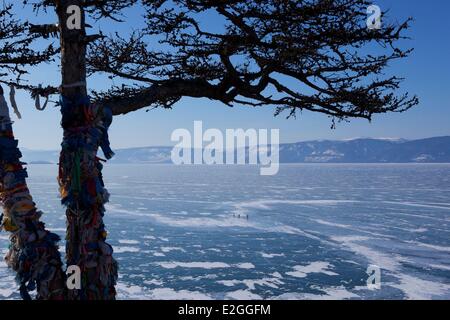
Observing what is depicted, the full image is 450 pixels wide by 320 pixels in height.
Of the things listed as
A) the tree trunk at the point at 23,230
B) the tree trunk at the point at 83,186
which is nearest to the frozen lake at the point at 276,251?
the tree trunk at the point at 23,230

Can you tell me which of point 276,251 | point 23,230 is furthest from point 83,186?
point 276,251

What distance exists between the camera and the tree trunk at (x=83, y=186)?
126 inches

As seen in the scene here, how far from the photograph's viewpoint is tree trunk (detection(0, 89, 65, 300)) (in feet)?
10.3

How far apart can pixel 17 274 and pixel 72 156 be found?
0.98 meters

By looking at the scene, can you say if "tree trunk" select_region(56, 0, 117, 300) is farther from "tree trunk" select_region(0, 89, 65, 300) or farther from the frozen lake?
the frozen lake

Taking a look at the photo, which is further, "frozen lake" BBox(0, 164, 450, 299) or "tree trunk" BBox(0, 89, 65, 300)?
"frozen lake" BBox(0, 164, 450, 299)

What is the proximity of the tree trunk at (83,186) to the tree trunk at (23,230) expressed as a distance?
0.49ft

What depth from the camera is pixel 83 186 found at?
127 inches

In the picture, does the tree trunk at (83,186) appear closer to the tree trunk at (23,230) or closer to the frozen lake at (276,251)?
the tree trunk at (23,230)

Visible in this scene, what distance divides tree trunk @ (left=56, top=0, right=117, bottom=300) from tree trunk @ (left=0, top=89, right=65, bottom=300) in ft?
0.49

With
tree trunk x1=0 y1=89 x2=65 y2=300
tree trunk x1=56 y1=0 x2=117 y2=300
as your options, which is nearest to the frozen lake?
tree trunk x1=0 y1=89 x2=65 y2=300

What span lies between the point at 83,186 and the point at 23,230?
0.53 m

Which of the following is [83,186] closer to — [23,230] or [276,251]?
[23,230]

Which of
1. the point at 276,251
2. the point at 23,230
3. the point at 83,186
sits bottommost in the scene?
the point at 276,251
